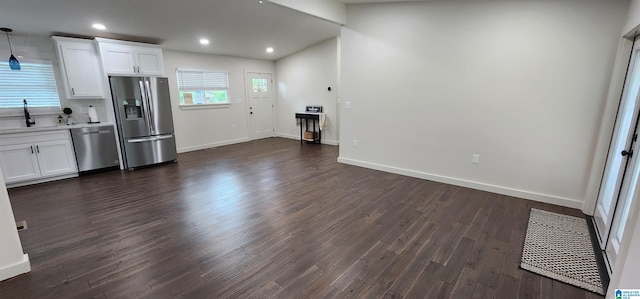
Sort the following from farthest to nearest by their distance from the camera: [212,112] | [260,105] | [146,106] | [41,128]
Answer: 1. [260,105]
2. [212,112]
3. [146,106]
4. [41,128]

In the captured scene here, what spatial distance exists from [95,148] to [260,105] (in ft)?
13.6

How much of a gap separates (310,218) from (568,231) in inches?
104

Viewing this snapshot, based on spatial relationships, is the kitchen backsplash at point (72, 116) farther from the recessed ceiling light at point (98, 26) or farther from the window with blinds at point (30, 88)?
the recessed ceiling light at point (98, 26)

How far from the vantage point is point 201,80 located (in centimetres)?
657

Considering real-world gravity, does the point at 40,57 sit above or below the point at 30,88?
above

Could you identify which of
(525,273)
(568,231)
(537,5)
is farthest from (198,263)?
(537,5)

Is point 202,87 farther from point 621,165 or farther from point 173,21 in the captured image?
point 621,165

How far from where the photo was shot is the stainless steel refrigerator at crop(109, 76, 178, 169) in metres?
4.79

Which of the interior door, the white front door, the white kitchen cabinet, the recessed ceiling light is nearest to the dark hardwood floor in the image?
the interior door

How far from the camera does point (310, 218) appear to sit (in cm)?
297

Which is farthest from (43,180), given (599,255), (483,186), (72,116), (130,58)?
(599,255)

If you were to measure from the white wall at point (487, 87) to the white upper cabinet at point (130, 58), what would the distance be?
368 centimetres

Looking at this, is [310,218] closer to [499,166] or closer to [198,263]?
[198,263]

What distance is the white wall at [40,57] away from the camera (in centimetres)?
412
